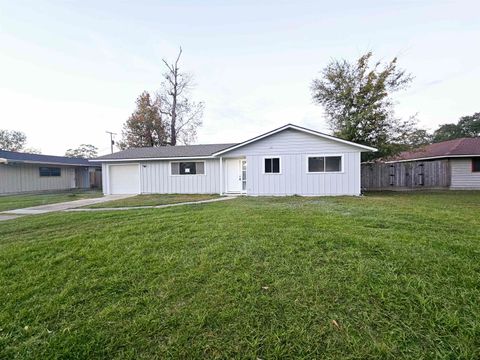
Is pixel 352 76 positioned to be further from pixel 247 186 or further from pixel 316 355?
pixel 316 355

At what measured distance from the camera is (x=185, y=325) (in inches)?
87.6

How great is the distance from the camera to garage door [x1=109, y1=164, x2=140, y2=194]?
1545 centimetres

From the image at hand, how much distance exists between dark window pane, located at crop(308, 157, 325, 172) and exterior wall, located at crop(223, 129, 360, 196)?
23cm

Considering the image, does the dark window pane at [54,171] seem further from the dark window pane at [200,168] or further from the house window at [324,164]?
the house window at [324,164]

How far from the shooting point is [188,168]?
14.6m

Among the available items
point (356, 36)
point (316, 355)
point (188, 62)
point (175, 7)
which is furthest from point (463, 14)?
point (188, 62)

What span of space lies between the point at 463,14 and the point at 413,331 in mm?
14927

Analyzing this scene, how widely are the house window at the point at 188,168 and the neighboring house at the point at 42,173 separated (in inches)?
462

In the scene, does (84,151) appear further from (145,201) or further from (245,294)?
(245,294)

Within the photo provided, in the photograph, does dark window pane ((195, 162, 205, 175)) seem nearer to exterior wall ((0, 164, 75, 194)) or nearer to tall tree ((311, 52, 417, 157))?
tall tree ((311, 52, 417, 157))

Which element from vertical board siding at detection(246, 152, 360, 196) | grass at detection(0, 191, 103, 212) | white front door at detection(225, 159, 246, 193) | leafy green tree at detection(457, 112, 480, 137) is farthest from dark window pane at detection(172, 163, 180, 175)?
leafy green tree at detection(457, 112, 480, 137)

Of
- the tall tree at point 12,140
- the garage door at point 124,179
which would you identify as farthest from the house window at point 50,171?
the tall tree at point 12,140

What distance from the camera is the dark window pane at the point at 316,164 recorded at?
1200cm

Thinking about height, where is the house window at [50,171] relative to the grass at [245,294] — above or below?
above
